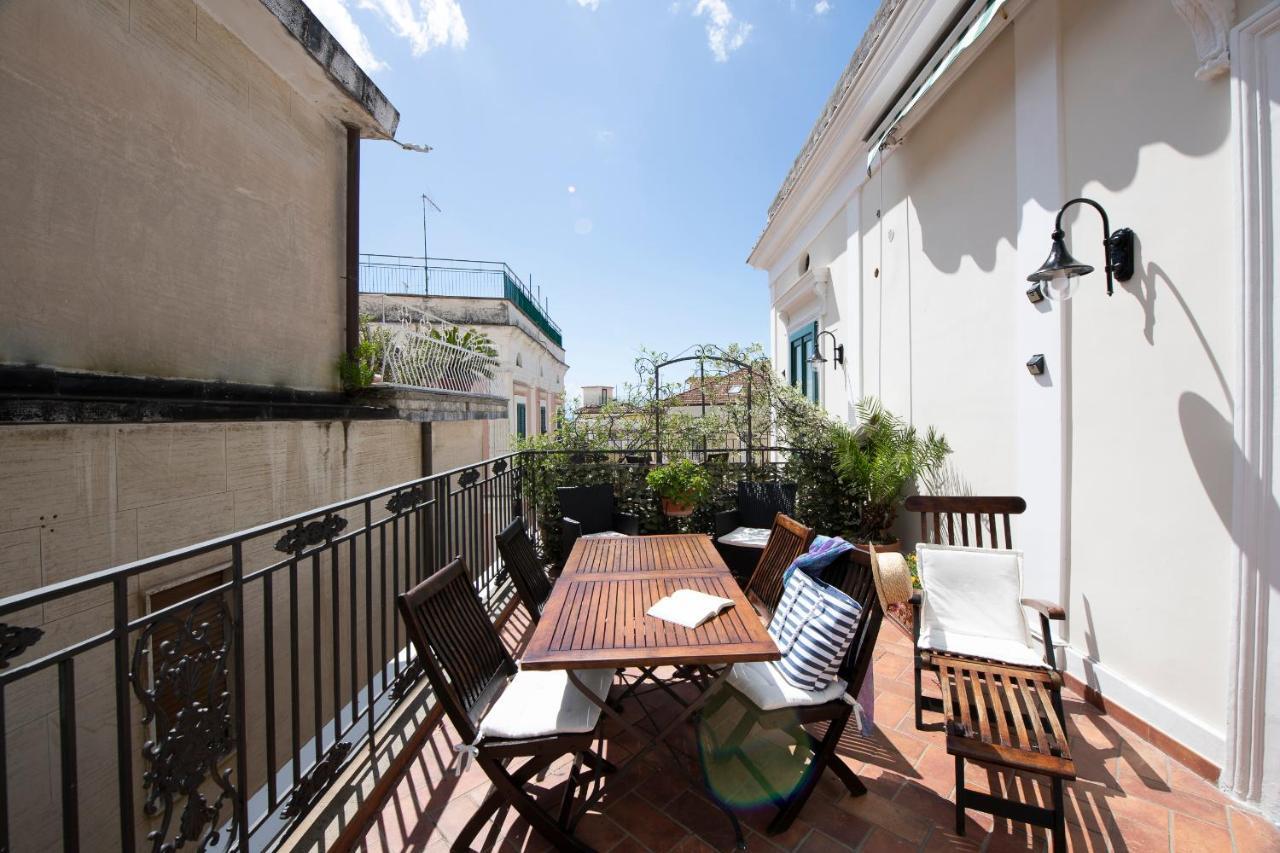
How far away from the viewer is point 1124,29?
8.46ft

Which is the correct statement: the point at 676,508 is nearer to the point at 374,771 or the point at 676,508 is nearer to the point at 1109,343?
the point at 374,771

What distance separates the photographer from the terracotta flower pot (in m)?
4.73

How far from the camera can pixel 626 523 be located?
15.6 ft

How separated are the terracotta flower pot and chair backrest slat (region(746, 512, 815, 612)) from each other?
149 cm

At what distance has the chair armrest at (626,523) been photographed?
4730mm

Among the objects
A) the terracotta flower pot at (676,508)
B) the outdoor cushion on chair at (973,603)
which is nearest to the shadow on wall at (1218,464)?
the outdoor cushion on chair at (973,603)

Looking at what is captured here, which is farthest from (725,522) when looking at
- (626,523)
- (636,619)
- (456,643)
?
(456,643)

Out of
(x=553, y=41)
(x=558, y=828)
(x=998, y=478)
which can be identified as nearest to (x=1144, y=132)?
(x=998, y=478)

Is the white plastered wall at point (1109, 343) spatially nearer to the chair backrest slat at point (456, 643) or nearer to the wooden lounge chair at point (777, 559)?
the wooden lounge chair at point (777, 559)

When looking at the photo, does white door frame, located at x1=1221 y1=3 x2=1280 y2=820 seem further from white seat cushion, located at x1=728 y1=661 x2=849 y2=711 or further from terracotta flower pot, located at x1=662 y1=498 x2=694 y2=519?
terracotta flower pot, located at x1=662 y1=498 x2=694 y2=519

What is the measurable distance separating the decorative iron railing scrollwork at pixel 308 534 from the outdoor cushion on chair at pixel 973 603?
115 inches

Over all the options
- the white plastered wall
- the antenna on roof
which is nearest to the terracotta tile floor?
the white plastered wall

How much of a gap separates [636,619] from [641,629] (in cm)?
11

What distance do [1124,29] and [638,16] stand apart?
5.18m
